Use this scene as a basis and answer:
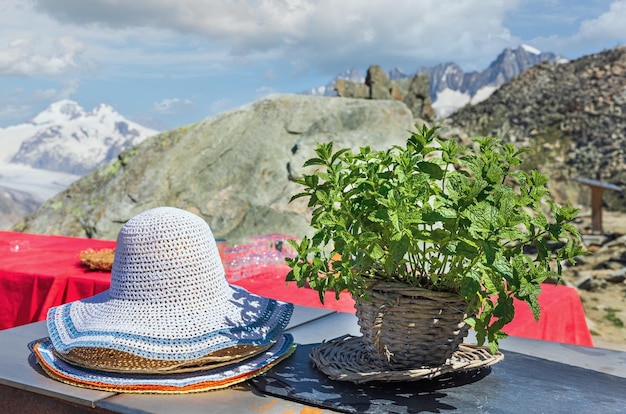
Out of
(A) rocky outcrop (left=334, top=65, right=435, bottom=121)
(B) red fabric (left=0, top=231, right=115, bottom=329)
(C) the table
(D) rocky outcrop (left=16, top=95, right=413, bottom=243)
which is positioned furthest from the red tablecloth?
(A) rocky outcrop (left=334, top=65, right=435, bottom=121)

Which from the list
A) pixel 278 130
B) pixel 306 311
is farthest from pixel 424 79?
pixel 306 311

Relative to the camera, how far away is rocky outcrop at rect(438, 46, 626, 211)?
1858cm

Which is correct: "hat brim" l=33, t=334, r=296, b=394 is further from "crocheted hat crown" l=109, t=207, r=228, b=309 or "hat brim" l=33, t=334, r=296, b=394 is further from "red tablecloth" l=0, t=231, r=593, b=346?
"red tablecloth" l=0, t=231, r=593, b=346

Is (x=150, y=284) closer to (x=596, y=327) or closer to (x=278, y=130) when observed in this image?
(x=278, y=130)

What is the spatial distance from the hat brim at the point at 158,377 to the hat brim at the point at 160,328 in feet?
0.16

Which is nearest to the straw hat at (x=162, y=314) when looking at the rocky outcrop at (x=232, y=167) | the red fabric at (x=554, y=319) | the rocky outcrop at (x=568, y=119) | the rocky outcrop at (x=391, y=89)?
the red fabric at (x=554, y=319)

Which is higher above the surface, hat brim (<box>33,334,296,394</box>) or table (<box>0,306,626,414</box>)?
hat brim (<box>33,334,296,394</box>)

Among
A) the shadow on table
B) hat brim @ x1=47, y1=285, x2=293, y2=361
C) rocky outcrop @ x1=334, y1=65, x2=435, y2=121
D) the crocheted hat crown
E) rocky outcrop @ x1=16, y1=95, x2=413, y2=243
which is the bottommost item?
the shadow on table

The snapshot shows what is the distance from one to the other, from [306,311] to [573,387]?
39.3 inches

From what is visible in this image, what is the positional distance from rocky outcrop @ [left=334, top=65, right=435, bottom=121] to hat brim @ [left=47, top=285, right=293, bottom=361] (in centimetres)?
827

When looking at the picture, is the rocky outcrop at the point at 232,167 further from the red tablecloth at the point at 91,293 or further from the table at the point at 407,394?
the table at the point at 407,394

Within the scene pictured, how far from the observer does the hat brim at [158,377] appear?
1438 millimetres

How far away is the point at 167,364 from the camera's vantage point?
1.49 metres

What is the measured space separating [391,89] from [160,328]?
9693mm
